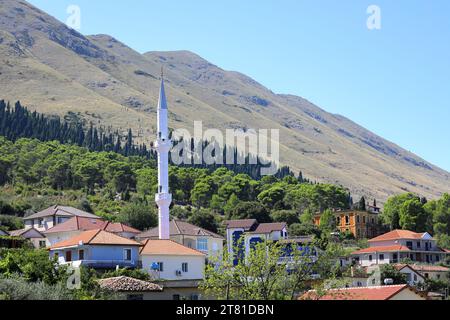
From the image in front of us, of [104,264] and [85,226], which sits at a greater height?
[85,226]

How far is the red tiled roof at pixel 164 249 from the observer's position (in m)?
52.4

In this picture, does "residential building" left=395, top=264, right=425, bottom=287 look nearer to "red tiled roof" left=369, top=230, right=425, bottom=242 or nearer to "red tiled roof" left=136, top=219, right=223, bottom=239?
"red tiled roof" left=369, top=230, right=425, bottom=242

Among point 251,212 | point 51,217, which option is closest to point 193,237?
point 51,217

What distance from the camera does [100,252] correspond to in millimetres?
50281

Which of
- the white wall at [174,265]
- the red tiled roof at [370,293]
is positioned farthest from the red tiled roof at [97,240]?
the red tiled roof at [370,293]

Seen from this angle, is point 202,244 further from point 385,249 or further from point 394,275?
point 385,249

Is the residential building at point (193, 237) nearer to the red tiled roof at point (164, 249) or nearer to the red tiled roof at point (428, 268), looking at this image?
the red tiled roof at point (164, 249)

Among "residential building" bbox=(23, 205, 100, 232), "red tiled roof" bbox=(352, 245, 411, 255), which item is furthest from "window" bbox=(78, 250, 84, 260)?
"red tiled roof" bbox=(352, 245, 411, 255)

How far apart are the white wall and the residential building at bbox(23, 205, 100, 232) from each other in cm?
3034

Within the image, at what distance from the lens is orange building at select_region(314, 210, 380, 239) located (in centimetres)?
10362

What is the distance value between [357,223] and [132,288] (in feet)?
226

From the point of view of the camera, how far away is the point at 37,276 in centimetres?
3794
